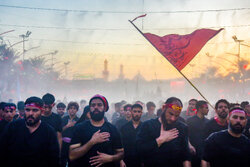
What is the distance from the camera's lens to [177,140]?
3850mm

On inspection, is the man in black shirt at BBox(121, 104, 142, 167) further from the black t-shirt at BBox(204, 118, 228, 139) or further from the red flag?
the red flag

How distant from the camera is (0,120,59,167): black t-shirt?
12.5 ft

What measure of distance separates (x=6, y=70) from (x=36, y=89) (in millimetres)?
14755

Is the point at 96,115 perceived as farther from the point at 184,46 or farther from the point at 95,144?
the point at 184,46

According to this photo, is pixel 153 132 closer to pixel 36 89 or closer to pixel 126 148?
pixel 126 148

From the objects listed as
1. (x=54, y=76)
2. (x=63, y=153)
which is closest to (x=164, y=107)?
(x=63, y=153)

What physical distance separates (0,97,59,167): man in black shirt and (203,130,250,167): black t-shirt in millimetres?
2469

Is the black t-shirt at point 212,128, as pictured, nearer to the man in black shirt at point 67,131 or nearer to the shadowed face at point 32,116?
the man in black shirt at point 67,131

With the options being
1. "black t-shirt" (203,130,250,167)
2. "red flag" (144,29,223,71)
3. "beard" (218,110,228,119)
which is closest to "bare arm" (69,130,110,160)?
"black t-shirt" (203,130,250,167)

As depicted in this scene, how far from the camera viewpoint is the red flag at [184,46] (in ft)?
24.8

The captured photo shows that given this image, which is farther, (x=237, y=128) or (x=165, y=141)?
(x=237, y=128)

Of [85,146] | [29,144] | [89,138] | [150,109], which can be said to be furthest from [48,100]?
[150,109]

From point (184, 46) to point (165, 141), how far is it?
4.55m

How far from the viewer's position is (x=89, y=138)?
3822 mm
